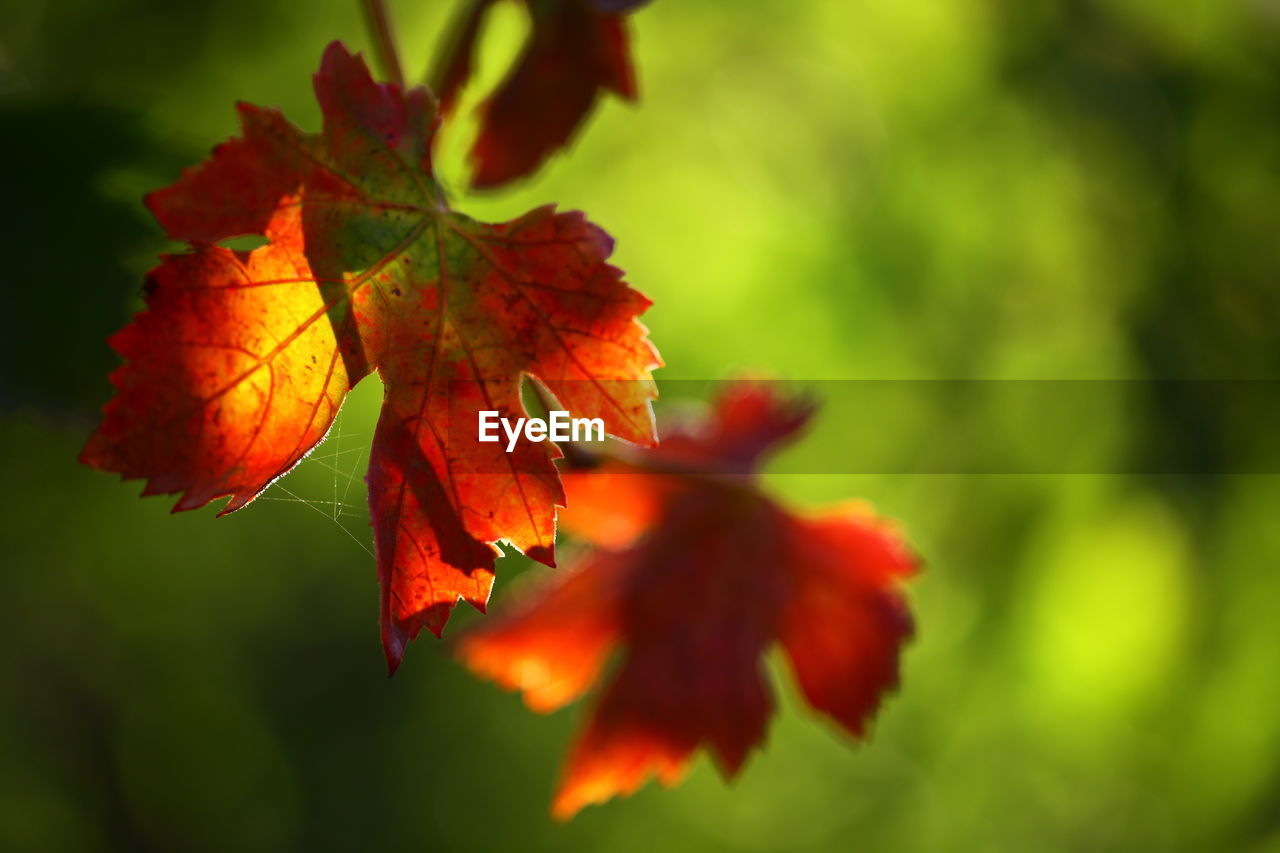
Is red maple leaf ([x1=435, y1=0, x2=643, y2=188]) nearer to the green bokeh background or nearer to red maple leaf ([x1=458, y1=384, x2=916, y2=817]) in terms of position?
red maple leaf ([x1=458, y1=384, x2=916, y2=817])

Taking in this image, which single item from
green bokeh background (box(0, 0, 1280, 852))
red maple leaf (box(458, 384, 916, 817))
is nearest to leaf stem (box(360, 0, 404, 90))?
red maple leaf (box(458, 384, 916, 817))

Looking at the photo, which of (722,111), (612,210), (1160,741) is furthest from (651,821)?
(722,111)

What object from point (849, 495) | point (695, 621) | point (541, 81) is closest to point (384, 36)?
point (541, 81)

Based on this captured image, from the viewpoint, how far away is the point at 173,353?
0.44m

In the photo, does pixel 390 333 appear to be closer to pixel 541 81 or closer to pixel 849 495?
→ pixel 541 81

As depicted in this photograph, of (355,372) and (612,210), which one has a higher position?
(612,210)

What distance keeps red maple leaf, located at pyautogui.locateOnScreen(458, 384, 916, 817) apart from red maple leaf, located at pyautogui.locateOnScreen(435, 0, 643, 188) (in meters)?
0.24

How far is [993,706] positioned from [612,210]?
6.85 ft

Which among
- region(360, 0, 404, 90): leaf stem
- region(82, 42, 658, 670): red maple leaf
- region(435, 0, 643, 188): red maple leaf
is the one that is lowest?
region(82, 42, 658, 670): red maple leaf

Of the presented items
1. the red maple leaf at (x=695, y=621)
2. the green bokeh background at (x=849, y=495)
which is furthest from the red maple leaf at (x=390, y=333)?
the green bokeh background at (x=849, y=495)

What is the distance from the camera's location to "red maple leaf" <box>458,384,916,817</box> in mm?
835

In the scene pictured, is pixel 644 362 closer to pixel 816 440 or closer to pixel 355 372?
pixel 355 372

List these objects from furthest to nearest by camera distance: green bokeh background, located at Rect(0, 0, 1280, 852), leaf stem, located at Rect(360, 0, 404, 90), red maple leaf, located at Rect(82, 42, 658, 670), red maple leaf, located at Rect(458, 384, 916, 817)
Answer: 1. green bokeh background, located at Rect(0, 0, 1280, 852)
2. red maple leaf, located at Rect(458, 384, 916, 817)
3. leaf stem, located at Rect(360, 0, 404, 90)
4. red maple leaf, located at Rect(82, 42, 658, 670)

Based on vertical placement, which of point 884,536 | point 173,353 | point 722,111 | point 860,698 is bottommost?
point 173,353
